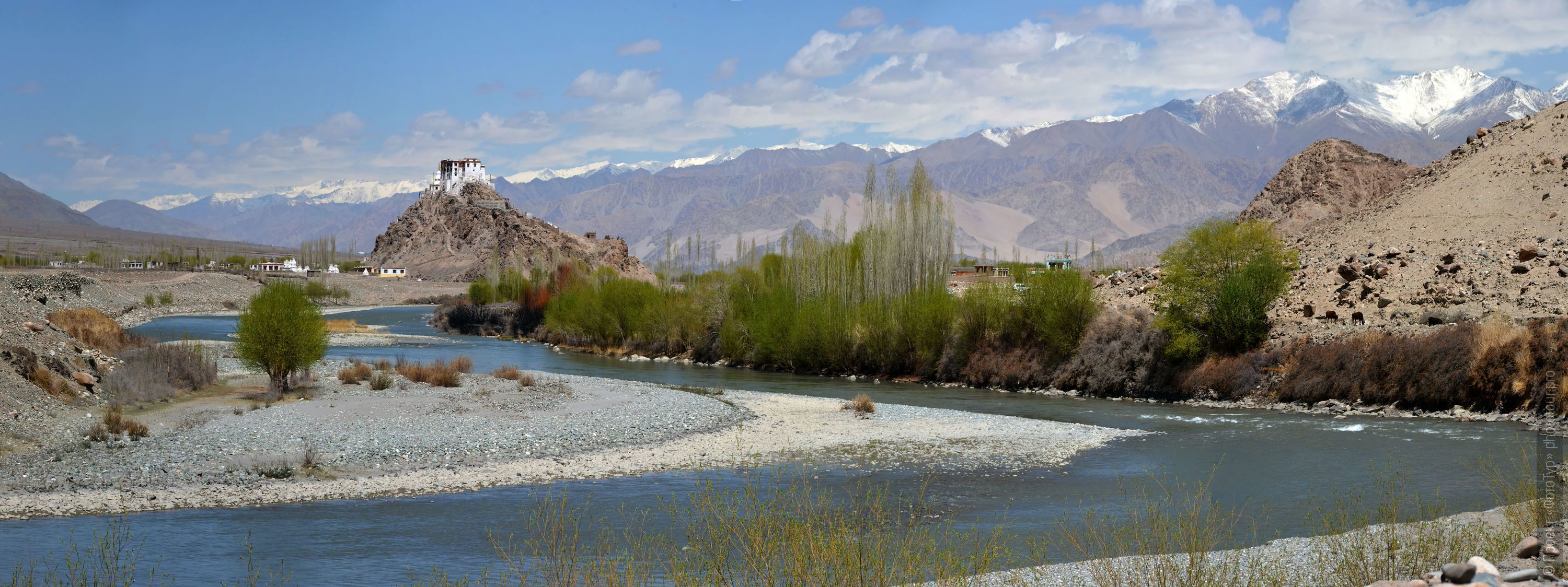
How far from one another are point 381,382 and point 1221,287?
26.7m

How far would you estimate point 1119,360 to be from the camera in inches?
1455

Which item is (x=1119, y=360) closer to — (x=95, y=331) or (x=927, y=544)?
(x=927, y=544)

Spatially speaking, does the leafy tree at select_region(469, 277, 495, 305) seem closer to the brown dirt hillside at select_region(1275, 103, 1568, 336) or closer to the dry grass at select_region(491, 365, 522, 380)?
the dry grass at select_region(491, 365, 522, 380)

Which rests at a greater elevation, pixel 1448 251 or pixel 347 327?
pixel 1448 251

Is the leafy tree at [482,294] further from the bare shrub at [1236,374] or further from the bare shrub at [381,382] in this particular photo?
the bare shrub at [1236,374]

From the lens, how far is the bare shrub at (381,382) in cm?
3006

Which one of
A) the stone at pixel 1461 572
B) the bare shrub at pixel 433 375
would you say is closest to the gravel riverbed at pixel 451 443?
the bare shrub at pixel 433 375

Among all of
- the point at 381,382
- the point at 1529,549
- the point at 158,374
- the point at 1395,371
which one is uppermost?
the point at 1395,371

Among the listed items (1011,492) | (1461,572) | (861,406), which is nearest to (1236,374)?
(861,406)

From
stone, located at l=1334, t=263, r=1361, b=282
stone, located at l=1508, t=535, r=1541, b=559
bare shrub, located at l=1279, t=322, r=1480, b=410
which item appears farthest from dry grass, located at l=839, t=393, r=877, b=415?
stone, located at l=1334, t=263, r=1361, b=282

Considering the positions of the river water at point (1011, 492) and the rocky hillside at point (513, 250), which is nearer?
the river water at point (1011, 492)

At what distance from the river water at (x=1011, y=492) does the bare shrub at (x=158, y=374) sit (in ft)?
39.7

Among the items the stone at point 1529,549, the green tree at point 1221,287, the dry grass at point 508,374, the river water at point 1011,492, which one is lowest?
the river water at point 1011,492

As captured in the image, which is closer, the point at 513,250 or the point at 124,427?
the point at 124,427
